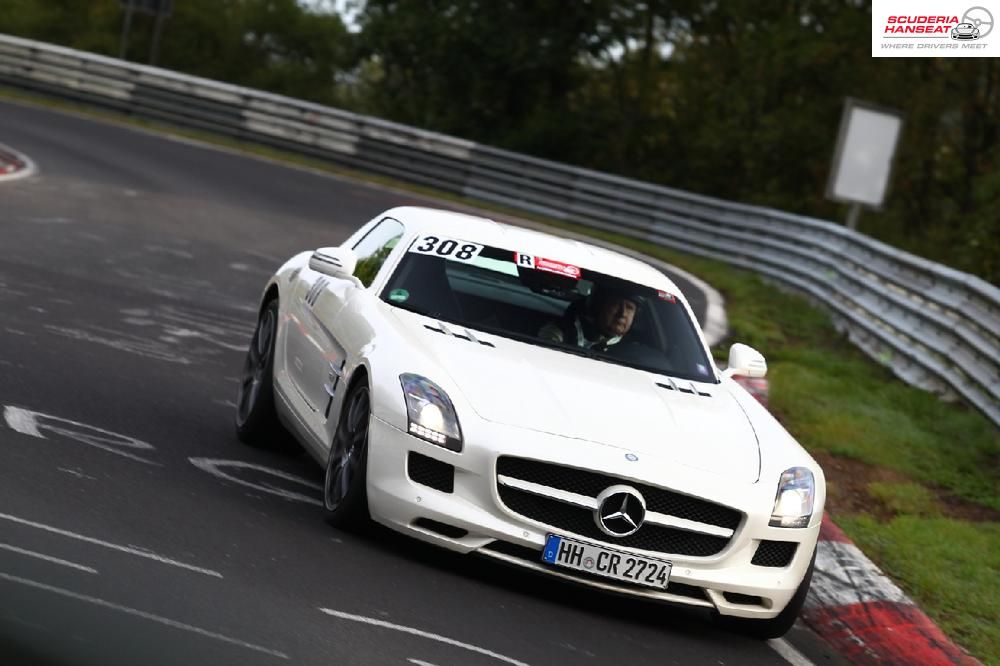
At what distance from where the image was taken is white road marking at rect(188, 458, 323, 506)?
824 centimetres

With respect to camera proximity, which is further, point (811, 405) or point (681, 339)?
point (811, 405)

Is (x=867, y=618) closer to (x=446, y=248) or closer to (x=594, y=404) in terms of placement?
(x=594, y=404)

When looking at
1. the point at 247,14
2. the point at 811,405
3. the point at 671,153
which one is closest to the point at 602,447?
the point at 811,405

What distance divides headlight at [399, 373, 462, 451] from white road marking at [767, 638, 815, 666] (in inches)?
64.0

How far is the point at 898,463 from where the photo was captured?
39.3ft

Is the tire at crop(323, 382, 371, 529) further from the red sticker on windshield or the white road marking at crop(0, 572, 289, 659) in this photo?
the white road marking at crop(0, 572, 289, 659)

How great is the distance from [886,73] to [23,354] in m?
25.7

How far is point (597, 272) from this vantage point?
8.90 metres

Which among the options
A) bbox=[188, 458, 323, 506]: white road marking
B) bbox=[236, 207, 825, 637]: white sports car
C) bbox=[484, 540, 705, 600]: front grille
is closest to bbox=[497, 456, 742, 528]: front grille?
→ bbox=[236, 207, 825, 637]: white sports car

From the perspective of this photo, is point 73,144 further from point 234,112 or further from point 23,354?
point 23,354

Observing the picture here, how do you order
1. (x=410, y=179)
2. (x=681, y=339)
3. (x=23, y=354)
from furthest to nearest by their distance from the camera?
(x=410, y=179), (x=23, y=354), (x=681, y=339)

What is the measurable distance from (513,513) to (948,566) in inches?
119

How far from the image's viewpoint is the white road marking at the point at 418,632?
623 cm

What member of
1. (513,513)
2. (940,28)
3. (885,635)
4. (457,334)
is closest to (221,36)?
(940,28)
